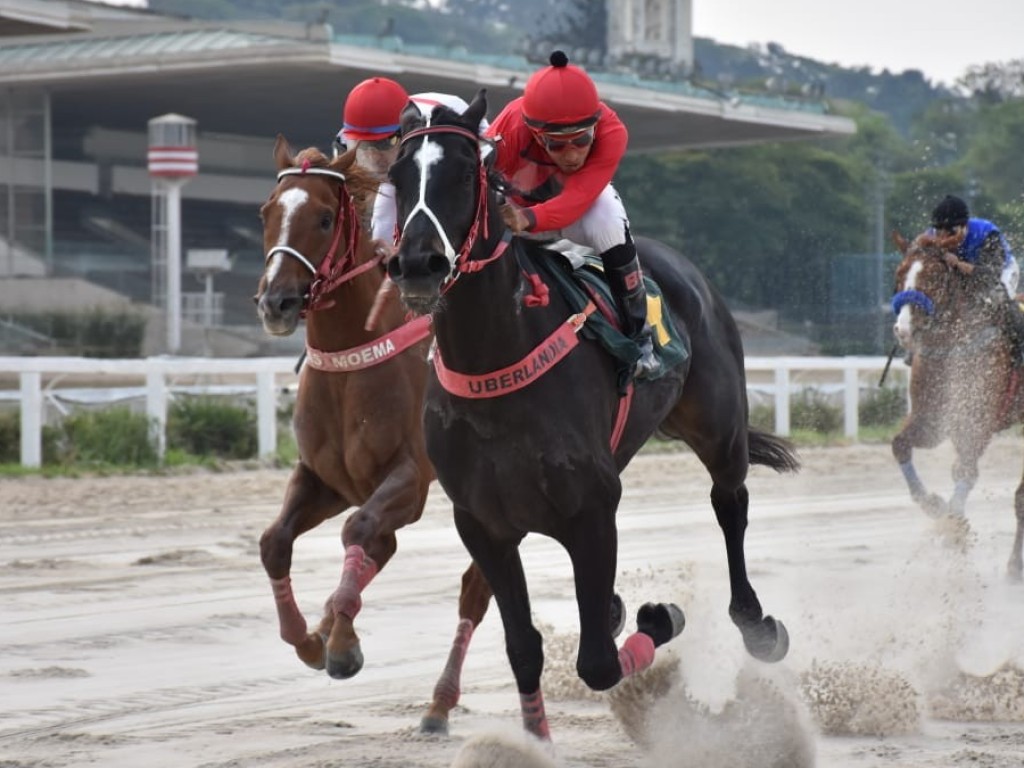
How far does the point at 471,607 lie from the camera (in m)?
6.42

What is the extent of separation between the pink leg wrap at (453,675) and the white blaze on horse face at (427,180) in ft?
6.32

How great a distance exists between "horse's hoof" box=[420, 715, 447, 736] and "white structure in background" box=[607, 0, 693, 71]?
206 feet

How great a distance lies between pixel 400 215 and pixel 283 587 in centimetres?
195

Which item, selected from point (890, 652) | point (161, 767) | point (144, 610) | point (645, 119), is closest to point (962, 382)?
point (890, 652)

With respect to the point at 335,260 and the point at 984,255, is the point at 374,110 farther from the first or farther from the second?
the point at 984,255

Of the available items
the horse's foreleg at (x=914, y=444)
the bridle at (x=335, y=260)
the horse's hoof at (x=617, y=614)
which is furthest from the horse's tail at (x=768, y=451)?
the horse's foreleg at (x=914, y=444)

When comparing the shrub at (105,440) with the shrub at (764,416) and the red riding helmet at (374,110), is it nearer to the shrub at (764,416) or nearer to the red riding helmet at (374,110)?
the shrub at (764,416)

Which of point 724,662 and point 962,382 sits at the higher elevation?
point 962,382

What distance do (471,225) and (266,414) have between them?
10.5 metres

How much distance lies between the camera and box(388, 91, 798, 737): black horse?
→ 4.74 m

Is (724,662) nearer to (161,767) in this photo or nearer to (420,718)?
(420,718)

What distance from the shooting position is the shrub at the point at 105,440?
1440 centimetres

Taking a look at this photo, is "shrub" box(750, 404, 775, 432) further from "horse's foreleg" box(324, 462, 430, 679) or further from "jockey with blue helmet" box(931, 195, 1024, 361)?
"horse's foreleg" box(324, 462, 430, 679)

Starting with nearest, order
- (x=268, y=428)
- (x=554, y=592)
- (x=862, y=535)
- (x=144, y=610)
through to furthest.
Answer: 1. (x=144, y=610)
2. (x=554, y=592)
3. (x=862, y=535)
4. (x=268, y=428)
